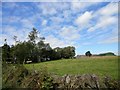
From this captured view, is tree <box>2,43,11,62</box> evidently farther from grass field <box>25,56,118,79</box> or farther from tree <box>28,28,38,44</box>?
tree <box>28,28,38,44</box>

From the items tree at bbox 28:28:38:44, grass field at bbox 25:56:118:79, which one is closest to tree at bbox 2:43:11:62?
grass field at bbox 25:56:118:79

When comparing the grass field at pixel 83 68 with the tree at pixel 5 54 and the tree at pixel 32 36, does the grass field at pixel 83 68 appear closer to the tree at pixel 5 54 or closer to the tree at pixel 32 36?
the tree at pixel 5 54

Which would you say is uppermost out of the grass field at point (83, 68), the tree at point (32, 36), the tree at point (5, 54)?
the tree at point (32, 36)

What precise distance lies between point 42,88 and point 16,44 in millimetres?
32983

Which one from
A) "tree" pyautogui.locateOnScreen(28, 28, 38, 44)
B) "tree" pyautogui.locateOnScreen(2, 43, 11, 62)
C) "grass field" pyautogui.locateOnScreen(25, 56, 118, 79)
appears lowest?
"grass field" pyautogui.locateOnScreen(25, 56, 118, 79)

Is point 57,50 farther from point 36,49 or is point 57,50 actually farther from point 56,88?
point 56,88

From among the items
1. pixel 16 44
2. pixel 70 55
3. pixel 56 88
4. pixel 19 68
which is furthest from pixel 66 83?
pixel 70 55

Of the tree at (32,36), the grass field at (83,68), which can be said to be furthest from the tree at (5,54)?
the tree at (32,36)

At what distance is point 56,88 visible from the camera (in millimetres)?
7582

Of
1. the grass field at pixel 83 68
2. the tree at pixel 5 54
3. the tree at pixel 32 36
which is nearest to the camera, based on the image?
the grass field at pixel 83 68

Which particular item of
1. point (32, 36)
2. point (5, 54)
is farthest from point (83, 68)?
point (32, 36)

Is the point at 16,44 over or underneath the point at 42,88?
over

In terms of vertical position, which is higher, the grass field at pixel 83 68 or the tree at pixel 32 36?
the tree at pixel 32 36

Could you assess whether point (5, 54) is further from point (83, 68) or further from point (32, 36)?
point (32, 36)
